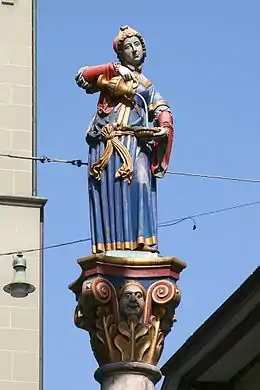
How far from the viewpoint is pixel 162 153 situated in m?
12.3

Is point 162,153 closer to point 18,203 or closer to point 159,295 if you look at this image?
point 159,295

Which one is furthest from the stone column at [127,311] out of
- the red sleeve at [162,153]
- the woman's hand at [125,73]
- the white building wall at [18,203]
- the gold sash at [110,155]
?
the white building wall at [18,203]

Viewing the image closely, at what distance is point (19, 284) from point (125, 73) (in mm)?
6083

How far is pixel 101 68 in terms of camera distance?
12.5 m

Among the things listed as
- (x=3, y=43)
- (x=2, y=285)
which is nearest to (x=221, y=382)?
(x=2, y=285)

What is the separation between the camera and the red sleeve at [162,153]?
12.3m

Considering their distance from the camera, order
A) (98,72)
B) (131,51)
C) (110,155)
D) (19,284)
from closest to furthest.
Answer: (110,155) → (98,72) → (131,51) → (19,284)

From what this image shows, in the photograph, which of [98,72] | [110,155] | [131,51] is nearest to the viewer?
[110,155]

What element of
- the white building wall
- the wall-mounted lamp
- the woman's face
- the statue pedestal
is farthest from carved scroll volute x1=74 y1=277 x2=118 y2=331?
the white building wall

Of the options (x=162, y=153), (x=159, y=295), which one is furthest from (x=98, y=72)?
(x=159, y=295)

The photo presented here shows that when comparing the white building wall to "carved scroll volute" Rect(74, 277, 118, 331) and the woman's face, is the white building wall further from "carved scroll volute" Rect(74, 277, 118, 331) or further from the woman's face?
"carved scroll volute" Rect(74, 277, 118, 331)

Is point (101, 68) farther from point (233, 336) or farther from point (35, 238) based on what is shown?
point (35, 238)

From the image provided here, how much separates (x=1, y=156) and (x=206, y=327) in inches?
180

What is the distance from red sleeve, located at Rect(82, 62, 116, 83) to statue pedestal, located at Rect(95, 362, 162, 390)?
2.37m
